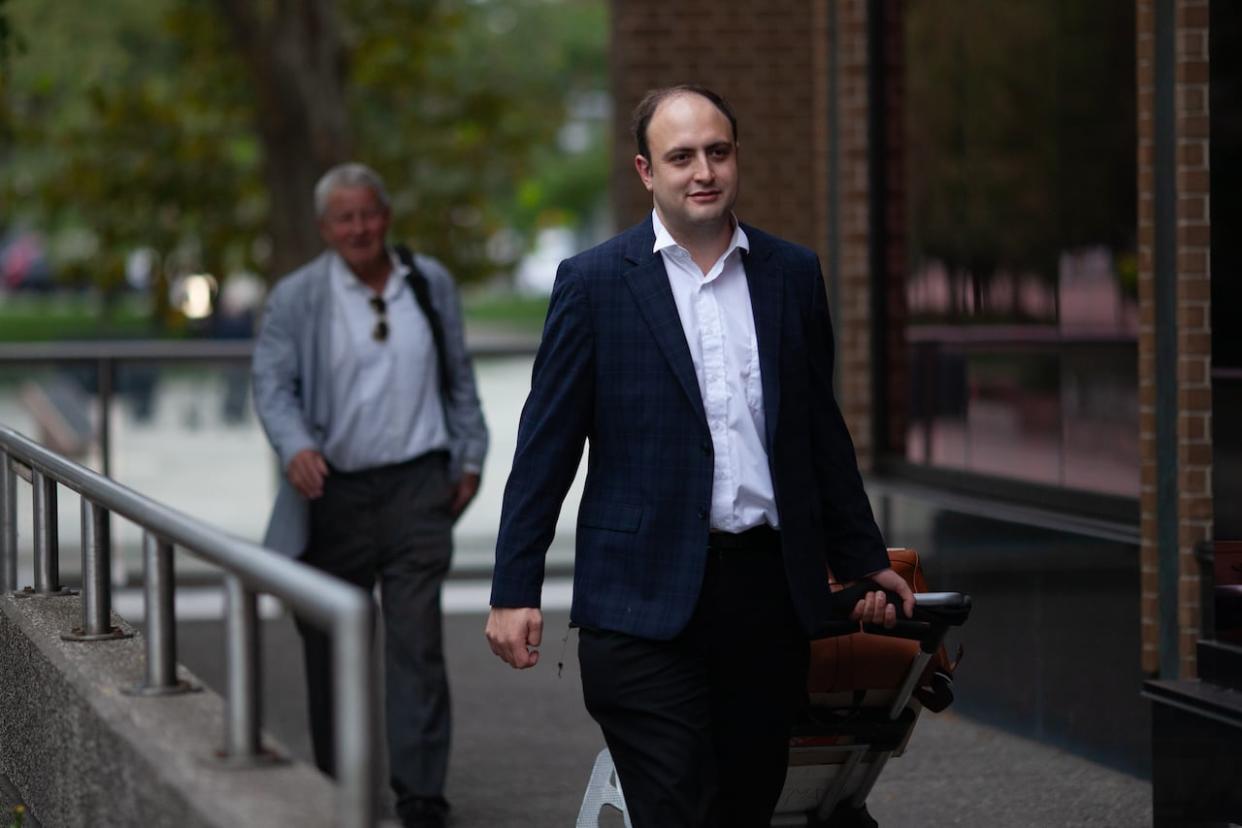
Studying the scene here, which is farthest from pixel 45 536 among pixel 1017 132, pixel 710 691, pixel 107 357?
pixel 107 357

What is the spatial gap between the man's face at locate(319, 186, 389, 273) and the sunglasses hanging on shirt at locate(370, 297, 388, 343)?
0.13 metres

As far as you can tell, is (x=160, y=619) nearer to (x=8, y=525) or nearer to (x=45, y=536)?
(x=45, y=536)

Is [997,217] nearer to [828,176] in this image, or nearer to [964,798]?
[828,176]

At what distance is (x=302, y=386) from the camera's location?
280 inches

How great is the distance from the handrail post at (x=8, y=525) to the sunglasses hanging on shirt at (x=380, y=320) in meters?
1.27

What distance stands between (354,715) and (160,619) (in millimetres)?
1411

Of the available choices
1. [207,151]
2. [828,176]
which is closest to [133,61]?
[207,151]

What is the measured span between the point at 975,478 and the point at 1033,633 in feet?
4.35

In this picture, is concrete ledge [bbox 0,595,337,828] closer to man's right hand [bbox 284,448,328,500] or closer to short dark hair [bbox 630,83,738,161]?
man's right hand [bbox 284,448,328,500]

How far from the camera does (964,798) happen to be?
7.30m

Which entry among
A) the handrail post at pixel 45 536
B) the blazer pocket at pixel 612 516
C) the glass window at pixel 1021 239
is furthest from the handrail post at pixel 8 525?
the glass window at pixel 1021 239

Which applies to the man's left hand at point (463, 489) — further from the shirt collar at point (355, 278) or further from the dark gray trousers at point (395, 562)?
the shirt collar at point (355, 278)

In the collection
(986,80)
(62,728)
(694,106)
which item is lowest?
(62,728)

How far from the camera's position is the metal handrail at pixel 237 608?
9.55 feet
